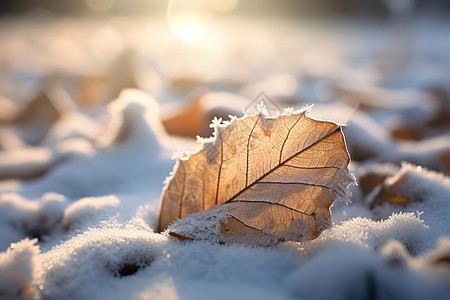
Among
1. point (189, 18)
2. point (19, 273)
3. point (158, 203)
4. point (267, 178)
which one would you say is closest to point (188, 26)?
point (189, 18)

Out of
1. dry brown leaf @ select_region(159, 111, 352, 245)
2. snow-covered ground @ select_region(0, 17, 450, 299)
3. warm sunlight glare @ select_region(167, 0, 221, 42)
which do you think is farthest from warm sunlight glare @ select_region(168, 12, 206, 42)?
dry brown leaf @ select_region(159, 111, 352, 245)

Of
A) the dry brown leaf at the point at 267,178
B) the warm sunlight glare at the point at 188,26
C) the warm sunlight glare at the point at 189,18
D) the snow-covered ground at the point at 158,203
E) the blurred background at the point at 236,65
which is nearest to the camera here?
the snow-covered ground at the point at 158,203

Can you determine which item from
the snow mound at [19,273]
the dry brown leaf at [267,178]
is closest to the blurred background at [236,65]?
the dry brown leaf at [267,178]

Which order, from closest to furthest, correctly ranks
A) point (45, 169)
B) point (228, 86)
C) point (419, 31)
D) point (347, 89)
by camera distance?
point (45, 169) < point (347, 89) < point (228, 86) < point (419, 31)

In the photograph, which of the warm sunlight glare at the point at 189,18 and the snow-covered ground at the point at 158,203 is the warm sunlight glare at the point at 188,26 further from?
the snow-covered ground at the point at 158,203

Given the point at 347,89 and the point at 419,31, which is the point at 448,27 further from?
the point at 347,89

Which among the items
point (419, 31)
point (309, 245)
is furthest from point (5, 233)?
point (419, 31)
